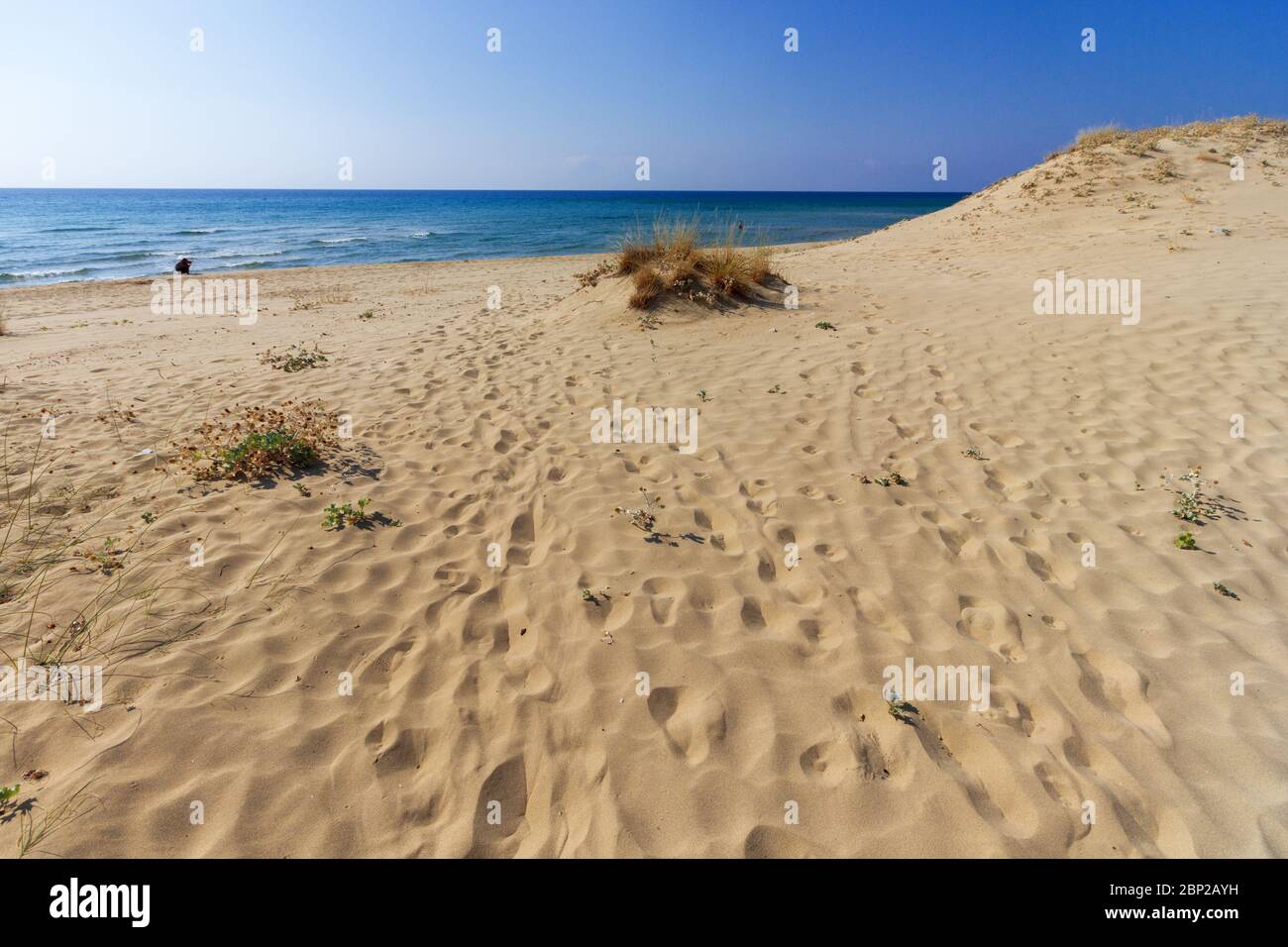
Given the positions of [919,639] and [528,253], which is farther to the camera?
[528,253]

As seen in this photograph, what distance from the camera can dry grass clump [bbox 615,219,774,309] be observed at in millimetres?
9930

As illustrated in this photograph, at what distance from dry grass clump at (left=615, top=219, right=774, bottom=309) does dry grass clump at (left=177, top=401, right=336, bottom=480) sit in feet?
18.7

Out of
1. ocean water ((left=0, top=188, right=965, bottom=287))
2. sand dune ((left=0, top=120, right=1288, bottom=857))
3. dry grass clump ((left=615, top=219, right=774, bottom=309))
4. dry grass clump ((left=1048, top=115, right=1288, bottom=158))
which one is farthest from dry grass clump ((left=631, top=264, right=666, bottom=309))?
dry grass clump ((left=1048, top=115, right=1288, bottom=158))

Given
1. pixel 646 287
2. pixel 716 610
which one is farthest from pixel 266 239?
pixel 716 610

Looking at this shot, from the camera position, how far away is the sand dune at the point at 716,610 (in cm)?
255

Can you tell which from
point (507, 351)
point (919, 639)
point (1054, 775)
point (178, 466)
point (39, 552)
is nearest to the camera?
point (1054, 775)

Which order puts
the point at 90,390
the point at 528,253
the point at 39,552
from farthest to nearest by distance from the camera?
the point at 528,253, the point at 90,390, the point at 39,552

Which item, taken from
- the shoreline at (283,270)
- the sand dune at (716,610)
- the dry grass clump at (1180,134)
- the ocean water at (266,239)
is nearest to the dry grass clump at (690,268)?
the sand dune at (716,610)

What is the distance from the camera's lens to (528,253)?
95.1 feet

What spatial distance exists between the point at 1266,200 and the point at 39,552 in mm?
23517

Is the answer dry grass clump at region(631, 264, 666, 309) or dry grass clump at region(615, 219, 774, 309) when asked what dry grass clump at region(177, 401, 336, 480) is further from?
dry grass clump at region(615, 219, 774, 309)

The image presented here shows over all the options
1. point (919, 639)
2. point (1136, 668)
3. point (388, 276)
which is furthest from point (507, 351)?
point (388, 276)

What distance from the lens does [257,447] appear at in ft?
17.1

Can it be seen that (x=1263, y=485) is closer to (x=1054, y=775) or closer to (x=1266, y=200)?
(x=1054, y=775)
